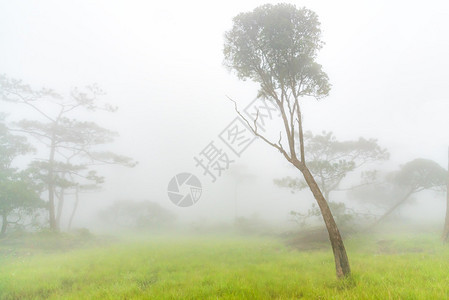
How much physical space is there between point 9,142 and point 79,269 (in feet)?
56.3

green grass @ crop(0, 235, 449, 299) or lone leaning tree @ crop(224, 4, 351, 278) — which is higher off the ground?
lone leaning tree @ crop(224, 4, 351, 278)

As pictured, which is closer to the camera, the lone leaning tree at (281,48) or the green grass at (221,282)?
the green grass at (221,282)

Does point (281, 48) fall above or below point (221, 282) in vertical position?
above

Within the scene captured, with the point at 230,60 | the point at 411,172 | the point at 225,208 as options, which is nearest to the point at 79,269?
the point at 230,60

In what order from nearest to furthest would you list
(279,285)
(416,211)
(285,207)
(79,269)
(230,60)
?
(279,285) → (79,269) → (230,60) → (416,211) → (285,207)

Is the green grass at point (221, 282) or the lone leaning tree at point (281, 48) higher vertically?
the lone leaning tree at point (281, 48)

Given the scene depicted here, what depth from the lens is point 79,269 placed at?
853 centimetres

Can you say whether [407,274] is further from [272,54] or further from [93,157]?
[93,157]

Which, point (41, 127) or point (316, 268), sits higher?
point (41, 127)

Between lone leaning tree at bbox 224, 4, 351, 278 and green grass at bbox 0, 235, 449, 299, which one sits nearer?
green grass at bbox 0, 235, 449, 299

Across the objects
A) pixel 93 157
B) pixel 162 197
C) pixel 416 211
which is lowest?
pixel 416 211

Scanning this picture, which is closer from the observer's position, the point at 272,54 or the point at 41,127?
the point at 272,54

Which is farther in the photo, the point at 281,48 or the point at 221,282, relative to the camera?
the point at 281,48

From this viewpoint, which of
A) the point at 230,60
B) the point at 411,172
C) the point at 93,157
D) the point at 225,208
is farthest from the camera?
the point at 225,208
